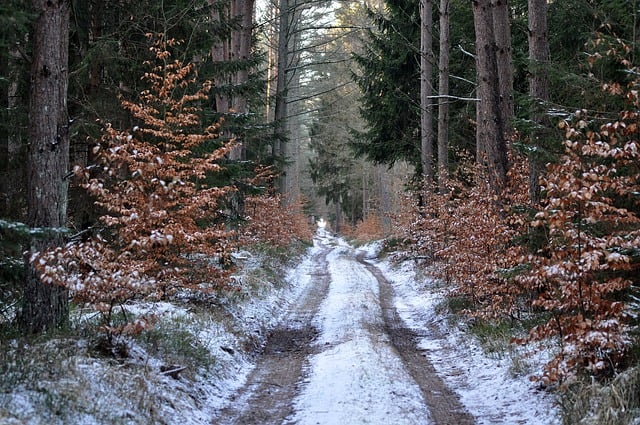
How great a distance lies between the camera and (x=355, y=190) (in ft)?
198

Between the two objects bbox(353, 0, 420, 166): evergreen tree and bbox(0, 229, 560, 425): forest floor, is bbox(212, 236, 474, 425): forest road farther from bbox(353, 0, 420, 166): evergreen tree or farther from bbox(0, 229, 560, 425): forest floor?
bbox(353, 0, 420, 166): evergreen tree

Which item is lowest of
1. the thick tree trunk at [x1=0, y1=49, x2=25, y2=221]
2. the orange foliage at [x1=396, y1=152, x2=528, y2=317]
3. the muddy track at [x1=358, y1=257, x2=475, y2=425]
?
the muddy track at [x1=358, y1=257, x2=475, y2=425]

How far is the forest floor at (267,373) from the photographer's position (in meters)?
5.79

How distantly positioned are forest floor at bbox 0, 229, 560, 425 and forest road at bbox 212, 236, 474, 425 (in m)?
0.02

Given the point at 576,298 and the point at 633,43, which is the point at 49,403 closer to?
the point at 576,298

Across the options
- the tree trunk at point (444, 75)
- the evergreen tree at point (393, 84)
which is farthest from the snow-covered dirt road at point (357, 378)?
the evergreen tree at point (393, 84)

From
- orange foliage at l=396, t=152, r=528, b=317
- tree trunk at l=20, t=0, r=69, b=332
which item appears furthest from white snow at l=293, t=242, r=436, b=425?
tree trunk at l=20, t=0, r=69, b=332

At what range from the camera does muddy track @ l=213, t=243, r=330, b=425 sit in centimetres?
691

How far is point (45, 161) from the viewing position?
729 centimetres

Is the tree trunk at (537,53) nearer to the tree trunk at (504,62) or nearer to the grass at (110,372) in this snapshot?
the tree trunk at (504,62)

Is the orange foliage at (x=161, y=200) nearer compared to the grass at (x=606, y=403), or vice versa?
the grass at (x=606, y=403)

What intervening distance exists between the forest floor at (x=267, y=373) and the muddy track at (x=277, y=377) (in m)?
0.02

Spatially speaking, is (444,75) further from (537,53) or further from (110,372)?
(110,372)

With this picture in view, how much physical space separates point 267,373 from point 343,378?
148 centimetres
